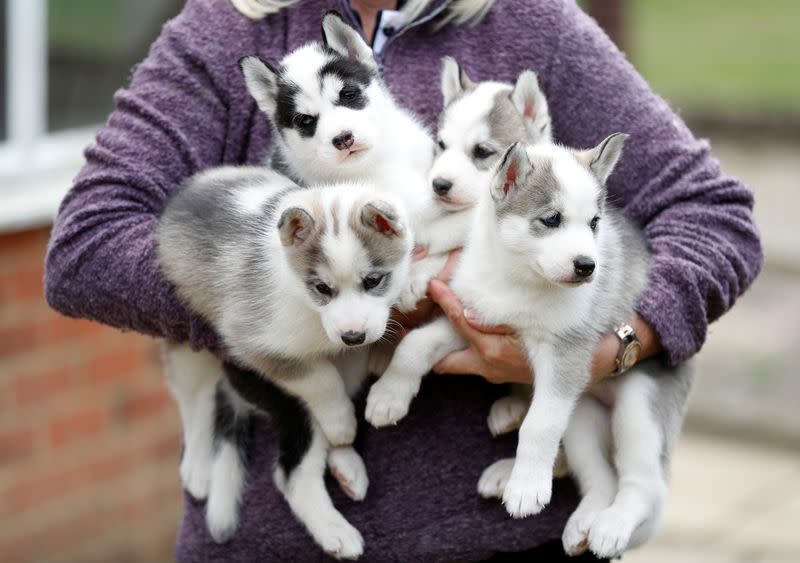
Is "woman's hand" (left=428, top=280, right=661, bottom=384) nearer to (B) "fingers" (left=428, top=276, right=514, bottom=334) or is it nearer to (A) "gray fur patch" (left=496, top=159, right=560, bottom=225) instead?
(B) "fingers" (left=428, top=276, right=514, bottom=334)

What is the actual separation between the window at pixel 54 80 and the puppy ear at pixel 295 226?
2.38 m

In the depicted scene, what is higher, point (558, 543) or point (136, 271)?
point (136, 271)

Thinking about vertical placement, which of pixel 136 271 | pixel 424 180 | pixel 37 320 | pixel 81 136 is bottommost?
pixel 37 320

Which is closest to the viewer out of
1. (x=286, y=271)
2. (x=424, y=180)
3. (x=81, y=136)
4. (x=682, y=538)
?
(x=286, y=271)

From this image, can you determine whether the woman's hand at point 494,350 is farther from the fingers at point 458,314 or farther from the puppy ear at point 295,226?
the puppy ear at point 295,226

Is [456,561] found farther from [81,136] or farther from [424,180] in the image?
[81,136]

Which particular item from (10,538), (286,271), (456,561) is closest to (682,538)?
(10,538)

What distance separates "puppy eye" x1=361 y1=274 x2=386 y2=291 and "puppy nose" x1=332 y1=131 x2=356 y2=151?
0.34m

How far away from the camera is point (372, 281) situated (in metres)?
2.92

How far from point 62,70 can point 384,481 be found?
9.74 ft

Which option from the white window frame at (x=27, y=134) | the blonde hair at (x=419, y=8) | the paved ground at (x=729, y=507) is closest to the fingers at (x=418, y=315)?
the blonde hair at (x=419, y=8)

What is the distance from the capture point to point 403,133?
3.14 metres

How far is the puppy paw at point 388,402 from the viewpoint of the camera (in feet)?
9.66

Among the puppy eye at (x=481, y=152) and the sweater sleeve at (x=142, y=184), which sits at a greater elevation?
the puppy eye at (x=481, y=152)
